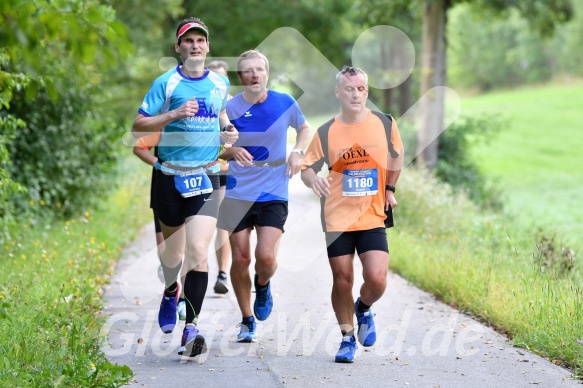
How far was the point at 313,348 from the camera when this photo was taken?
7.08m

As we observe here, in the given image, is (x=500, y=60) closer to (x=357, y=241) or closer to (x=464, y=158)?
(x=464, y=158)

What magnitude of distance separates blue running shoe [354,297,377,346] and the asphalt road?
155 mm

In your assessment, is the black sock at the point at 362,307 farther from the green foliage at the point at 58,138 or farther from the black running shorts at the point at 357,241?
Result: the green foliage at the point at 58,138

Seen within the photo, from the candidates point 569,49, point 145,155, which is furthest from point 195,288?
point 569,49

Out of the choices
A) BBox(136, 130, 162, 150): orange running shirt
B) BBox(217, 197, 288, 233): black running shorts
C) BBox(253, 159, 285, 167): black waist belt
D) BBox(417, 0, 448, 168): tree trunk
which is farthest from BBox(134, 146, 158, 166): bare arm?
BBox(417, 0, 448, 168): tree trunk

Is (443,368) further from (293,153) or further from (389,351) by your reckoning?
(293,153)

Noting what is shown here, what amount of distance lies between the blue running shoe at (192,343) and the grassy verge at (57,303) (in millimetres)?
600

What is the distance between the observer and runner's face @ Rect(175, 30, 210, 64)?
6.57 meters

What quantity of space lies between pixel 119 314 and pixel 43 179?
442 centimetres

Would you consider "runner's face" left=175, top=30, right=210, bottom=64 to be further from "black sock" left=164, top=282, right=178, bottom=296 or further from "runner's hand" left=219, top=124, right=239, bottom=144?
"black sock" left=164, top=282, right=178, bottom=296

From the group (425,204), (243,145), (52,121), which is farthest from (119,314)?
(425,204)

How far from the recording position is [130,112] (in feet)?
86.7

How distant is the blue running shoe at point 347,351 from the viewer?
21.6 ft

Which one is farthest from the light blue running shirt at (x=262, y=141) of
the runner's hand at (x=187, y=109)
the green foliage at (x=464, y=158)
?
the green foliage at (x=464, y=158)
